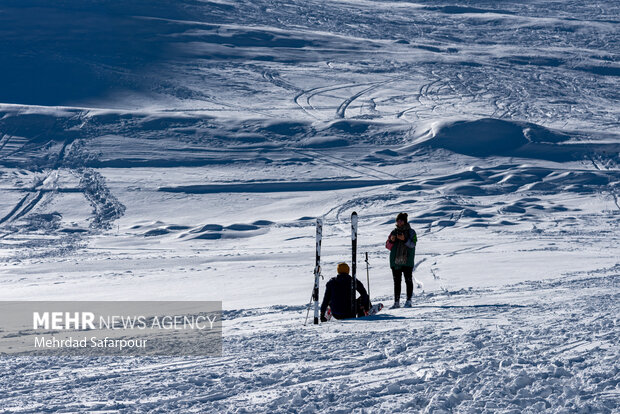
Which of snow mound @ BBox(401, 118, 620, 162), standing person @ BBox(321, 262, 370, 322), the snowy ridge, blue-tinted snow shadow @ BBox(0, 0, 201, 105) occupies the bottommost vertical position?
the snowy ridge

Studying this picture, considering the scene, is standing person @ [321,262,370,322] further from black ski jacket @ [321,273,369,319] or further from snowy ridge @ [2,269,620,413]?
snowy ridge @ [2,269,620,413]

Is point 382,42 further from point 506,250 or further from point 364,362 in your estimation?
point 364,362

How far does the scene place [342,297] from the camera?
8.40 m

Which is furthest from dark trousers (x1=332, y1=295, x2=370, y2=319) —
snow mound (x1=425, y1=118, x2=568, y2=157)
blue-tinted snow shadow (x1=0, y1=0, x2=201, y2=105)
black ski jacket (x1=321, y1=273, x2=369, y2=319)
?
blue-tinted snow shadow (x1=0, y1=0, x2=201, y2=105)

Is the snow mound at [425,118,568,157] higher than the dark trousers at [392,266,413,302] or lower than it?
higher

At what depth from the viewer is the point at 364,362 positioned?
220 inches

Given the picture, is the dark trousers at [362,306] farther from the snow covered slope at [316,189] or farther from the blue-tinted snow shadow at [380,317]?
the snow covered slope at [316,189]

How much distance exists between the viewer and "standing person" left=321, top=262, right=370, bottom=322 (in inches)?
327

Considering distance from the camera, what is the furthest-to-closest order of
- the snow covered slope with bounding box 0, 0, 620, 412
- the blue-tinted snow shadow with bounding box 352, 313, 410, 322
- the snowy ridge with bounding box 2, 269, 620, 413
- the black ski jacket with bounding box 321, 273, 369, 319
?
the black ski jacket with bounding box 321, 273, 369, 319
the blue-tinted snow shadow with bounding box 352, 313, 410, 322
the snow covered slope with bounding box 0, 0, 620, 412
the snowy ridge with bounding box 2, 269, 620, 413

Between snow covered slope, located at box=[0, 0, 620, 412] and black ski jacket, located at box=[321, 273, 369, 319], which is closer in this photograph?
snow covered slope, located at box=[0, 0, 620, 412]

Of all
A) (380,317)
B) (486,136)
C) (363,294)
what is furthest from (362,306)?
(486,136)

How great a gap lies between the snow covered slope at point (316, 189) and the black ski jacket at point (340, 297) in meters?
0.56

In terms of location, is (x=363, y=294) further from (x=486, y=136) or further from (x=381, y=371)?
(x=486, y=136)

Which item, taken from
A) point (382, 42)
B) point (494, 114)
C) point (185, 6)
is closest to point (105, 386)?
point (494, 114)
